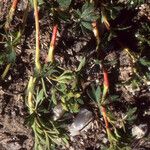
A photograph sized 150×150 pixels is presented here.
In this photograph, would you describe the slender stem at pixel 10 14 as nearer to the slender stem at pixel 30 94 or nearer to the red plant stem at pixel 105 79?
the slender stem at pixel 30 94

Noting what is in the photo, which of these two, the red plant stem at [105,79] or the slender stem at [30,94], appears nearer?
the slender stem at [30,94]

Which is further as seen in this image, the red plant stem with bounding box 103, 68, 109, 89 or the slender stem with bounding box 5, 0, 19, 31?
the red plant stem with bounding box 103, 68, 109, 89

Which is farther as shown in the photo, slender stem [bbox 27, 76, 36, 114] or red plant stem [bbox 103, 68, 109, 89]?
red plant stem [bbox 103, 68, 109, 89]

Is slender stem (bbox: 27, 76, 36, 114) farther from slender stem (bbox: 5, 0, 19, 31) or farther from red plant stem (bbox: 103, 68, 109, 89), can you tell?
red plant stem (bbox: 103, 68, 109, 89)

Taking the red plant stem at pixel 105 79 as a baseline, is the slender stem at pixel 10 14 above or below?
above

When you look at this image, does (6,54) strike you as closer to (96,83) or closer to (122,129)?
(96,83)

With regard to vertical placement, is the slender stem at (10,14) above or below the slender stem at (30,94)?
above

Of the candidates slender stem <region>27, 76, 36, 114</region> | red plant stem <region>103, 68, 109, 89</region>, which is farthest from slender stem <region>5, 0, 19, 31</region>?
red plant stem <region>103, 68, 109, 89</region>

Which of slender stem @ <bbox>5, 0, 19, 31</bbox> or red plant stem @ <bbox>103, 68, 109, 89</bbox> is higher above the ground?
slender stem @ <bbox>5, 0, 19, 31</bbox>

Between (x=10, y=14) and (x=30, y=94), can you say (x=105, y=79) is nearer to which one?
(x=30, y=94)

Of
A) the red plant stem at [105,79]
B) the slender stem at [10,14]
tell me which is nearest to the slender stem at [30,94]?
the slender stem at [10,14]

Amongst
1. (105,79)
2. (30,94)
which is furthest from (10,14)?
(105,79)
